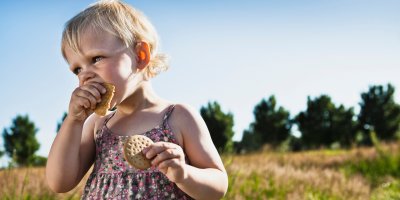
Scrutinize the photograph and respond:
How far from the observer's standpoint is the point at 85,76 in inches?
72.9

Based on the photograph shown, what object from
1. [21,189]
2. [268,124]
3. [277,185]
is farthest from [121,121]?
[268,124]

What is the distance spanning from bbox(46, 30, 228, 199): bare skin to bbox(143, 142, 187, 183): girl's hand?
0.19 feet

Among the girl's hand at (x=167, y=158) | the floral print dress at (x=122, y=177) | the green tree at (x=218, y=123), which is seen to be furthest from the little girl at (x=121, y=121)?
the green tree at (x=218, y=123)

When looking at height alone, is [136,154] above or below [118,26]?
below

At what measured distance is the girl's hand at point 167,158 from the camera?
1584mm

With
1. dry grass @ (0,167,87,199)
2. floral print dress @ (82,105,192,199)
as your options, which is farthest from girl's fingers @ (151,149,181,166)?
dry grass @ (0,167,87,199)

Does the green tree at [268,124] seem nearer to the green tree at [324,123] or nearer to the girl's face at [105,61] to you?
the green tree at [324,123]

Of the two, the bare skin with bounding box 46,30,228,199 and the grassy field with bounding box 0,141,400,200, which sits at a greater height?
the bare skin with bounding box 46,30,228,199

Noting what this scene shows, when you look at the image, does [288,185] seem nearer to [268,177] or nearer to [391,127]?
[268,177]

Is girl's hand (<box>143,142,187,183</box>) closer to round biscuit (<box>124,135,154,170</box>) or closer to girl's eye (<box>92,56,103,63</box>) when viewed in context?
round biscuit (<box>124,135,154,170</box>)

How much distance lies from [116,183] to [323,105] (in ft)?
105

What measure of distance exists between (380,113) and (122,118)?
101 ft

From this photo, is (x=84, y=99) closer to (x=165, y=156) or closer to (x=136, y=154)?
(x=136, y=154)

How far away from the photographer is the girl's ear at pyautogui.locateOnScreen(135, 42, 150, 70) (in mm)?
1953
